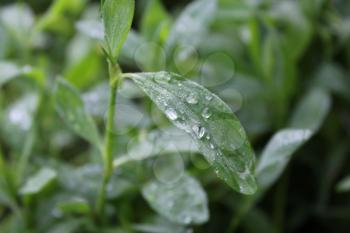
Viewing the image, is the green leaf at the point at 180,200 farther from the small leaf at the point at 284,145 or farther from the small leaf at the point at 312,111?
the small leaf at the point at 312,111

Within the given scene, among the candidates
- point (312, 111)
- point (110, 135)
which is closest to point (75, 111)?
point (110, 135)

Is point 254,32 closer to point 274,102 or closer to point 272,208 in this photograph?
point 274,102

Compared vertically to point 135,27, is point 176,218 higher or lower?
higher

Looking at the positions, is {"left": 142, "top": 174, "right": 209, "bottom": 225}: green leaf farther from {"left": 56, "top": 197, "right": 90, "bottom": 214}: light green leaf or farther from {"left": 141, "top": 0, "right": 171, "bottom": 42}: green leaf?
{"left": 141, "top": 0, "right": 171, "bottom": 42}: green leaf

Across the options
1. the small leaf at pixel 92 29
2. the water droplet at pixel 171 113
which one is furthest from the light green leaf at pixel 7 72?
the water droplet at pixel 171 113

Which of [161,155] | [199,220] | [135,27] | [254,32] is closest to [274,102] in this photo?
[254,32]
